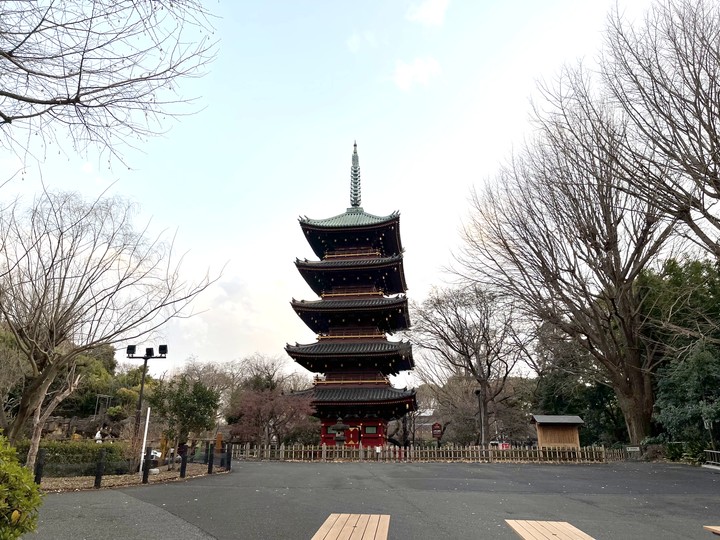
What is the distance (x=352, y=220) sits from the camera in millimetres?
29016

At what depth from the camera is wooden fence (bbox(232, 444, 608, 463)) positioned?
64.7 ft

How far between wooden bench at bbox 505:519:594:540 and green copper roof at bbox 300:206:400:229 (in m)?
21.9

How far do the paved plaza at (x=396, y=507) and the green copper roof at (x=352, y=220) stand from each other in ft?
56.9

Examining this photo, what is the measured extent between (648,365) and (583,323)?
427 centimetres

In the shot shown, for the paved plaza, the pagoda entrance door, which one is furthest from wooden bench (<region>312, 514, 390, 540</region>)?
the pagoda entrance door

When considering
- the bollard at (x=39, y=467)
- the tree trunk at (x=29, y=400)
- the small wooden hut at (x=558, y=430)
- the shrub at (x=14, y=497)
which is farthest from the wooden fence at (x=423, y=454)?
the shrub at (x=14, y=497)

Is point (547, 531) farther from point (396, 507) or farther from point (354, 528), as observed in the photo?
point (396, 507)

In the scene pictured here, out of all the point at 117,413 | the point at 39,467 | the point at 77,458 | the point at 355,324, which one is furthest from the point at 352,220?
the point at 39,467

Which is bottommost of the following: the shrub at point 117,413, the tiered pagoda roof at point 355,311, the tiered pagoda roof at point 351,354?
the shrub at point 117,413

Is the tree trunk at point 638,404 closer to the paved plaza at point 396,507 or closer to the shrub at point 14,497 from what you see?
the paved plaza at point 396,507

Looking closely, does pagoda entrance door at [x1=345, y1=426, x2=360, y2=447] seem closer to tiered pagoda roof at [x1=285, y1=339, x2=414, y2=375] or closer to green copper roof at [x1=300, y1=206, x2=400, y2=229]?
tiered pagoda roof at [x1=285, y1=339, x2=414, y2=375]

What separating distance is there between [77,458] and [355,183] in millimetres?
24323

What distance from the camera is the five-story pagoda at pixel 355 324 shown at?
23750 millimetres

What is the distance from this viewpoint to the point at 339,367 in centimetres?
2517
